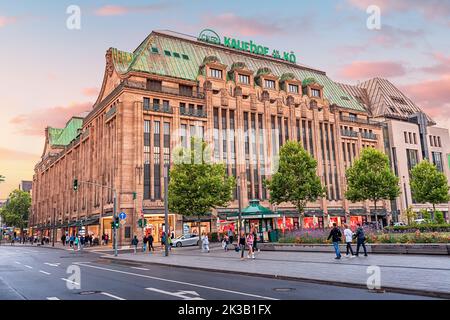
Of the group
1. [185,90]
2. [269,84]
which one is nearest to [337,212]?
[269,84]

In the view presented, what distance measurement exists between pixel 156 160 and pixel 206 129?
9.36m

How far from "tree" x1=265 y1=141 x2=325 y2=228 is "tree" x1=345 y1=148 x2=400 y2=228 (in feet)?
19.5

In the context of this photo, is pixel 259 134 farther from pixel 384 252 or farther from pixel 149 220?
pixel 384 252

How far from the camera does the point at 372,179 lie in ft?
160

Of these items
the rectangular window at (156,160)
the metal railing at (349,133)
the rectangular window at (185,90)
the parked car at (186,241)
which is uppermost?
the rectangular window at (185,90)

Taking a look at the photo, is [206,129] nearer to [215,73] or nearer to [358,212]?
[215,73]

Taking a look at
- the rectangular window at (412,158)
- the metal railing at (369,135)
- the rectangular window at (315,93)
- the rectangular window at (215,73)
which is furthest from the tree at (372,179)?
the rectangular window at (412,158)

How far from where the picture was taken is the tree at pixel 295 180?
1789 inches

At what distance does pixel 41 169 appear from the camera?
4055 inches

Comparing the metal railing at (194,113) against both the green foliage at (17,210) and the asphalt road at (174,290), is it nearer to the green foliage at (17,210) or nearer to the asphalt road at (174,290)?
the asphalt road at (174,290)

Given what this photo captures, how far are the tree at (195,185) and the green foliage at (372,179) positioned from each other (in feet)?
63.1

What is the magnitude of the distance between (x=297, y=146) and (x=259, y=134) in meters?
15.2

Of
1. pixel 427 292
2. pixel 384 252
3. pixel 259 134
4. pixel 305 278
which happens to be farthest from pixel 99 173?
pixel 427 292

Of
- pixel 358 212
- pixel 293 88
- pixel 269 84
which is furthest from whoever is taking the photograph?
pixel 293 88
